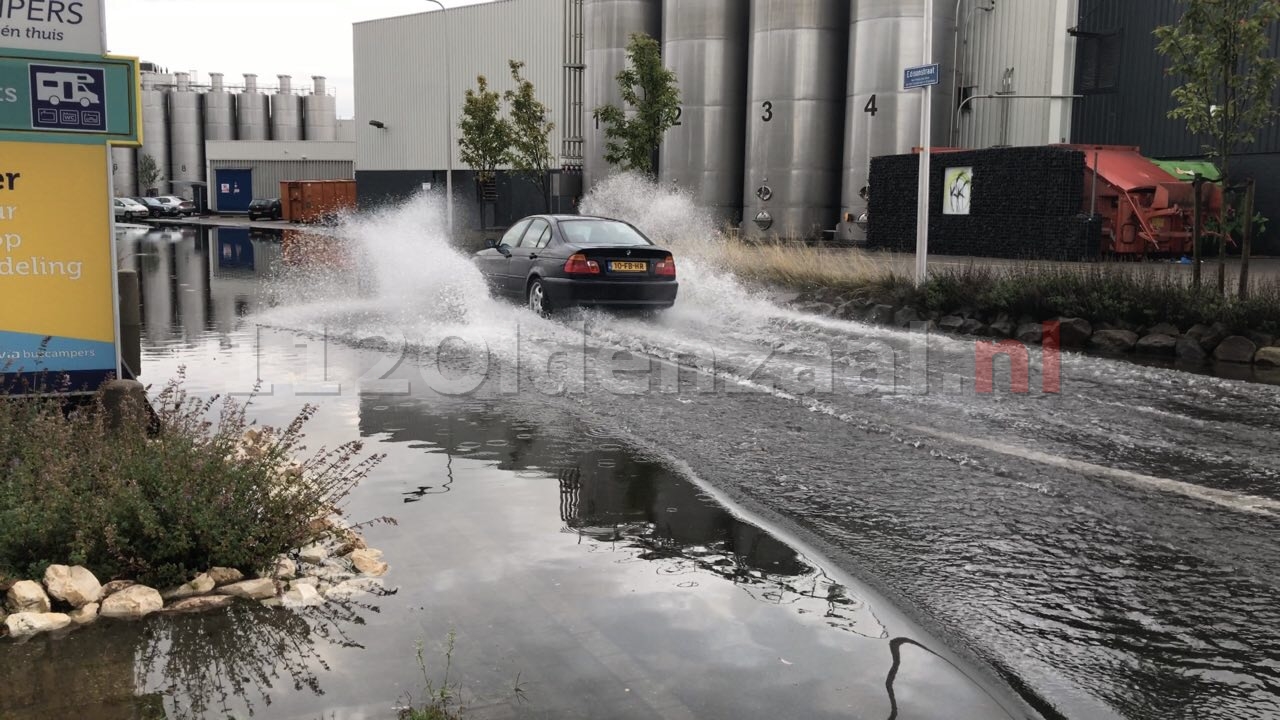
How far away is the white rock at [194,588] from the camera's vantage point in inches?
200

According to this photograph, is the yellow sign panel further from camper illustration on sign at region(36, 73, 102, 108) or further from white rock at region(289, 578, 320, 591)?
white rock at region(289, 578, 320, 591)

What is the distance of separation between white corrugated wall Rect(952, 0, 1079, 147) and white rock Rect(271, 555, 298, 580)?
29.9 m

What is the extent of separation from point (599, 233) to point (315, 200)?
52.2 metres

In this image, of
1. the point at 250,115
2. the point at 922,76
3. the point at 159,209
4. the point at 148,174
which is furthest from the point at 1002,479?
the point at 250,115

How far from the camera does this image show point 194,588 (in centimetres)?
514

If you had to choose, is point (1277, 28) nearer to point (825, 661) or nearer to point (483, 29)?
point (825, 661)

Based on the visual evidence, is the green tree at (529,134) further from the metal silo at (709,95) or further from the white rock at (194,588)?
the white rock at (194,588)

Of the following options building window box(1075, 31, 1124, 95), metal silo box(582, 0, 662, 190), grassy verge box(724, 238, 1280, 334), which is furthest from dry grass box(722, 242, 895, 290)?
metal silo box(582, 0, 662, 190)

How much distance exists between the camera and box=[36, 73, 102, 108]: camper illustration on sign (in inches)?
281

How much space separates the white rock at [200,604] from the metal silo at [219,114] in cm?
9985

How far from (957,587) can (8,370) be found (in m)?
5.77

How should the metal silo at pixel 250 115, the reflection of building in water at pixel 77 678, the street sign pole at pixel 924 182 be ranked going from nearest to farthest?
the reflection of building in water at pixel 77 678
the street sign pole at pixel 924 182
the metal silo at pixel 250 115

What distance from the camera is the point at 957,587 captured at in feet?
17.9

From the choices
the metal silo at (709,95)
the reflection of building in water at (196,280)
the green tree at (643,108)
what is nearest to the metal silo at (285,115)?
the reflection of building in water at (196,280)
